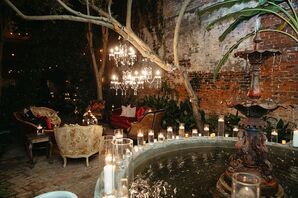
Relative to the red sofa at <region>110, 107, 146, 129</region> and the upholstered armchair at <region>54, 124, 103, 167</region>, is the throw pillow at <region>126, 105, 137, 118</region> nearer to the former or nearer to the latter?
the red sofa at <region>110, 107, 146, 129</region>

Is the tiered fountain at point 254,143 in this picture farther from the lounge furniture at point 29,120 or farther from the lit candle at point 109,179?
the lounge furniture at point 29,120

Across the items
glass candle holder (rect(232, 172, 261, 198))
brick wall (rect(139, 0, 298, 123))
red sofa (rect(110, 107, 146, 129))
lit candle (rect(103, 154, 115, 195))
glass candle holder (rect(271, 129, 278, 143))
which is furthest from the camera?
red sofa (rect(110, 107, 146, 129))

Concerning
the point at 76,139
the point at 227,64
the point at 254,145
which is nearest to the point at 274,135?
the point at 254,145

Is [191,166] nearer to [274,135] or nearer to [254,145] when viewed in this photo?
[254,145]

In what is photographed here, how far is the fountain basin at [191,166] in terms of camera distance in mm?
3572

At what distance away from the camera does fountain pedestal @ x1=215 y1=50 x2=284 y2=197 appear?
3199 millimetres

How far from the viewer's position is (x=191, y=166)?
14.6 feet

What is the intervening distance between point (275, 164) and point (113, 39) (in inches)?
475

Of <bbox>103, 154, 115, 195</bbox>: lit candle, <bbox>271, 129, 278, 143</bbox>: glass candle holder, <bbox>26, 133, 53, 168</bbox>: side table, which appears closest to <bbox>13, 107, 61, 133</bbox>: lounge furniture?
<bbox>26, 133, 53, 168</bbox>: side table

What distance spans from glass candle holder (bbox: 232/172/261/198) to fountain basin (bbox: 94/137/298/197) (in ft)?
4.41

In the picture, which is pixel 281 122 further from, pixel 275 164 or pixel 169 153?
pixel 169 153

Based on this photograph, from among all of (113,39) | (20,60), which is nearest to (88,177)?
(20,60)

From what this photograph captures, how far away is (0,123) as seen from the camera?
1069 centimetres

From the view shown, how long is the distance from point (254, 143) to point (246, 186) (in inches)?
54.4
